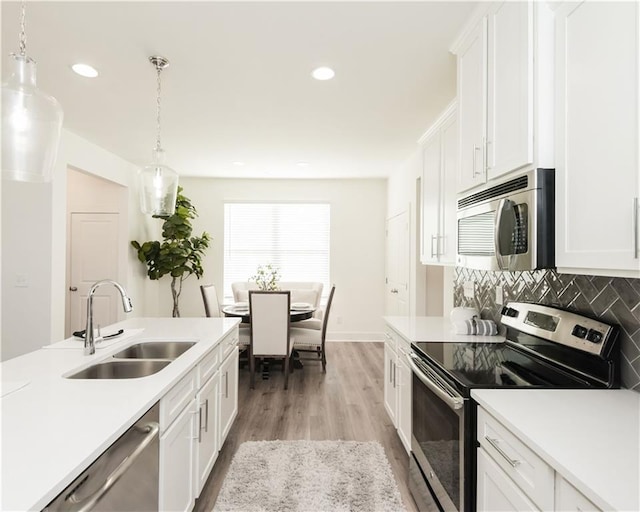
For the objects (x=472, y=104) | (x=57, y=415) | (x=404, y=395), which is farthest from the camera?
(x=404, y=395)

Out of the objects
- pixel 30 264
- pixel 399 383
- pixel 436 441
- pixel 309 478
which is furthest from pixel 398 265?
pixel 30 264

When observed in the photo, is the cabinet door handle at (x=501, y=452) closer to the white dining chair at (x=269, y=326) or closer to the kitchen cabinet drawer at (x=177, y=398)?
the kitchen cabinet drawer at (x=177, y=398)

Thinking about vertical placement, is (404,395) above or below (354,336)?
above

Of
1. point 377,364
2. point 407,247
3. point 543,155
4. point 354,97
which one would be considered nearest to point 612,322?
point 543,155

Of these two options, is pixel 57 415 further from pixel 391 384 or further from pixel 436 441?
pixel 391 384

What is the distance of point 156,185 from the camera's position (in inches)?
91.4

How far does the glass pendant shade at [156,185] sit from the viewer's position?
231 cm

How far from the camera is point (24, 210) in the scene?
12.5ft

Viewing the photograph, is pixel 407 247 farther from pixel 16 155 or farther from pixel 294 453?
pixel 16 155

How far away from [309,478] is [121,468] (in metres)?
1.51

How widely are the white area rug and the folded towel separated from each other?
3.35 feet

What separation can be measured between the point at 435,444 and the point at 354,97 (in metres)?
2.49

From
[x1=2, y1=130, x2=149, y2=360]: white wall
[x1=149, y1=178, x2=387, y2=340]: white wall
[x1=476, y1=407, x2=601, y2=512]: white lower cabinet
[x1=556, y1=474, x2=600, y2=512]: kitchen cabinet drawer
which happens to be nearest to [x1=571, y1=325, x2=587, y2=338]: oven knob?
[x1=476, y1=407, x2=601, y2=512]: white lower cabinet

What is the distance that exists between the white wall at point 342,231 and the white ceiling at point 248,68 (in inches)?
76.1
